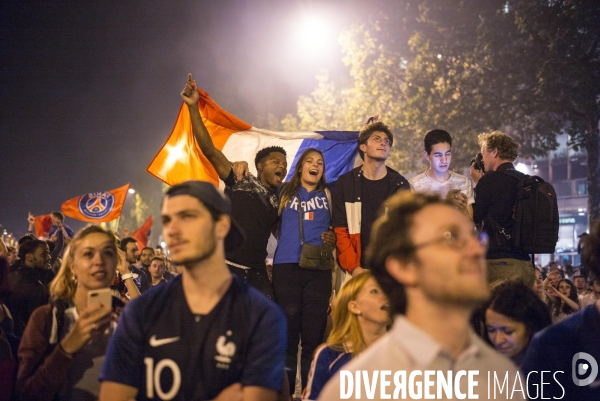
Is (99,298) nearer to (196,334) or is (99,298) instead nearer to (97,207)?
(196,334)

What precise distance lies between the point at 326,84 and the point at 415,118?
30.2 ft

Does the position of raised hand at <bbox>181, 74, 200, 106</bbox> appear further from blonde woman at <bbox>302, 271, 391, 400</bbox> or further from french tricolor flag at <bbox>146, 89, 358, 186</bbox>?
blonde woman at <bbox>302, 271, 391, 400</bbox>

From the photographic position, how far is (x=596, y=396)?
335cm

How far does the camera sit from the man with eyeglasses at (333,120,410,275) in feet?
20.6

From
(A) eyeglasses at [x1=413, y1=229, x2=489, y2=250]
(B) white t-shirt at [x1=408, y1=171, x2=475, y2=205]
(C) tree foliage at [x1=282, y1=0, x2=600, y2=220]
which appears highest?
Answer: (C) tree foliage at [x1=282, y1=0, x2=600, y2=220]

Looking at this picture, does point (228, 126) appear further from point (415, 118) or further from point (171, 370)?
point (415, 118)

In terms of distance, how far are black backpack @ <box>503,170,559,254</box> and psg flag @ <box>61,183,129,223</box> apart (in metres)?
13.5

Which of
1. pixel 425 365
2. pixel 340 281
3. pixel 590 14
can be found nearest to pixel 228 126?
pixel 340 281

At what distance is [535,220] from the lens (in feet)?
19.5

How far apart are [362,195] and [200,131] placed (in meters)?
1.74

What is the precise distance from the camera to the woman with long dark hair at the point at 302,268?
6109mm

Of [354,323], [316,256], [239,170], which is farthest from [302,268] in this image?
[354,323]

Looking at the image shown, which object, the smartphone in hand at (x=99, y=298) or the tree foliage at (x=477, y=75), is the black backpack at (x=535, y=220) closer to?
the smartphone in hand at (x=99, y=298)

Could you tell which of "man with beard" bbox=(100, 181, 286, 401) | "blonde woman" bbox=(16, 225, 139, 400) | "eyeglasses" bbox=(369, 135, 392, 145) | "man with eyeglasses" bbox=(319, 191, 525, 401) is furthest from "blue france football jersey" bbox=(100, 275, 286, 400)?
"eyeglasses" bbox=(369, 135, 392, 145)
